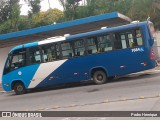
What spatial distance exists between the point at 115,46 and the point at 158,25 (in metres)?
24.2

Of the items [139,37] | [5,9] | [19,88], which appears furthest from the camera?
[5,9]

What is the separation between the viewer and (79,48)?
65.1 ft

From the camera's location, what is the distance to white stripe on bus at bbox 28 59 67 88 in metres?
20.3

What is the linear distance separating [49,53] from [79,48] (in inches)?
67.4

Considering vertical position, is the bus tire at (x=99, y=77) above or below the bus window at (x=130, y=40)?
below

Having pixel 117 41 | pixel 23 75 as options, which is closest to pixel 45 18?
pixel 23 75

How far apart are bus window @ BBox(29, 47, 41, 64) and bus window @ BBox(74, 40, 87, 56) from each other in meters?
2.15

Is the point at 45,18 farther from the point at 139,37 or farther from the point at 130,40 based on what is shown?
the point at 139,37

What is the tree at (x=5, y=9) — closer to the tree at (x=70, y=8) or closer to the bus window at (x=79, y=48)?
the tree at (x=70, y=8)

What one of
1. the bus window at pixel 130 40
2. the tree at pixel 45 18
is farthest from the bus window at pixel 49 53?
the tree at pixel 45 18

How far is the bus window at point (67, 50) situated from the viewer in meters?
20.0

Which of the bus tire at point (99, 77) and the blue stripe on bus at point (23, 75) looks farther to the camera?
the blue stripe on bus at point (23, 75)

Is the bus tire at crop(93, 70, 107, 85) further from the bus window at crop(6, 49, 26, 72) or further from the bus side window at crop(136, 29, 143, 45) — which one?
the bus window at crop(6, 49, 26, 72)

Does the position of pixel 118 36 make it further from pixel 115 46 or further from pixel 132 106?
pixel 132 106
